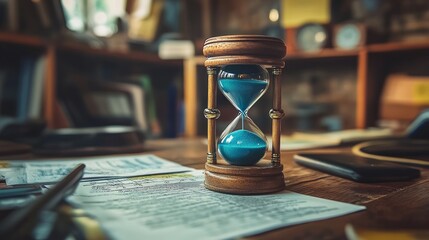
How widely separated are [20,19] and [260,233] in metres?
1.53

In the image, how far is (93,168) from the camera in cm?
77

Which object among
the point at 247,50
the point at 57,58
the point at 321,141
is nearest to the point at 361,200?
the point at 247,50

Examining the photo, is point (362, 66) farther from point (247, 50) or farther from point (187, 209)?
point (187, 209)

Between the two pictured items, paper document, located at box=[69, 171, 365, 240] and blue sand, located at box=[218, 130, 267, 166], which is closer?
paper document, located at box=[69, 171, 365, 240]

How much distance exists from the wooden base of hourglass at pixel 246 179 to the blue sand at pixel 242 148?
2 centimetres

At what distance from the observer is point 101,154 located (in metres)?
0.99

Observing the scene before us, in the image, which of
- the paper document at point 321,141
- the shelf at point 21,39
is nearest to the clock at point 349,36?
the paper document at point 321,141

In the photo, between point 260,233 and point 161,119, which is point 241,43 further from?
point 161,119

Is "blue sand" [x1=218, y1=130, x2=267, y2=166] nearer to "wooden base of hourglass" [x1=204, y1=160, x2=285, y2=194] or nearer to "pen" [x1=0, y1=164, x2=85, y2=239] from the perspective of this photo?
"wooden base of hourglass" [x1=204, y1=160, x2=285, y2=194]

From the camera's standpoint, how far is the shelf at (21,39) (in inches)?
57.5

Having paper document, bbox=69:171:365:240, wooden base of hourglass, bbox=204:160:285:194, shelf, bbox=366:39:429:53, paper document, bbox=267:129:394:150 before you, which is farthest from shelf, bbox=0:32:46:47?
shelf, bbox=366:39:429:53

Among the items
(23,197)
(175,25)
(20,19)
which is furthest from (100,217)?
(175,25)

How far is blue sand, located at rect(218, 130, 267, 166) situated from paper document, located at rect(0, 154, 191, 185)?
0.55 ft

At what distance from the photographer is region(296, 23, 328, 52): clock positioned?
1.92 metres
